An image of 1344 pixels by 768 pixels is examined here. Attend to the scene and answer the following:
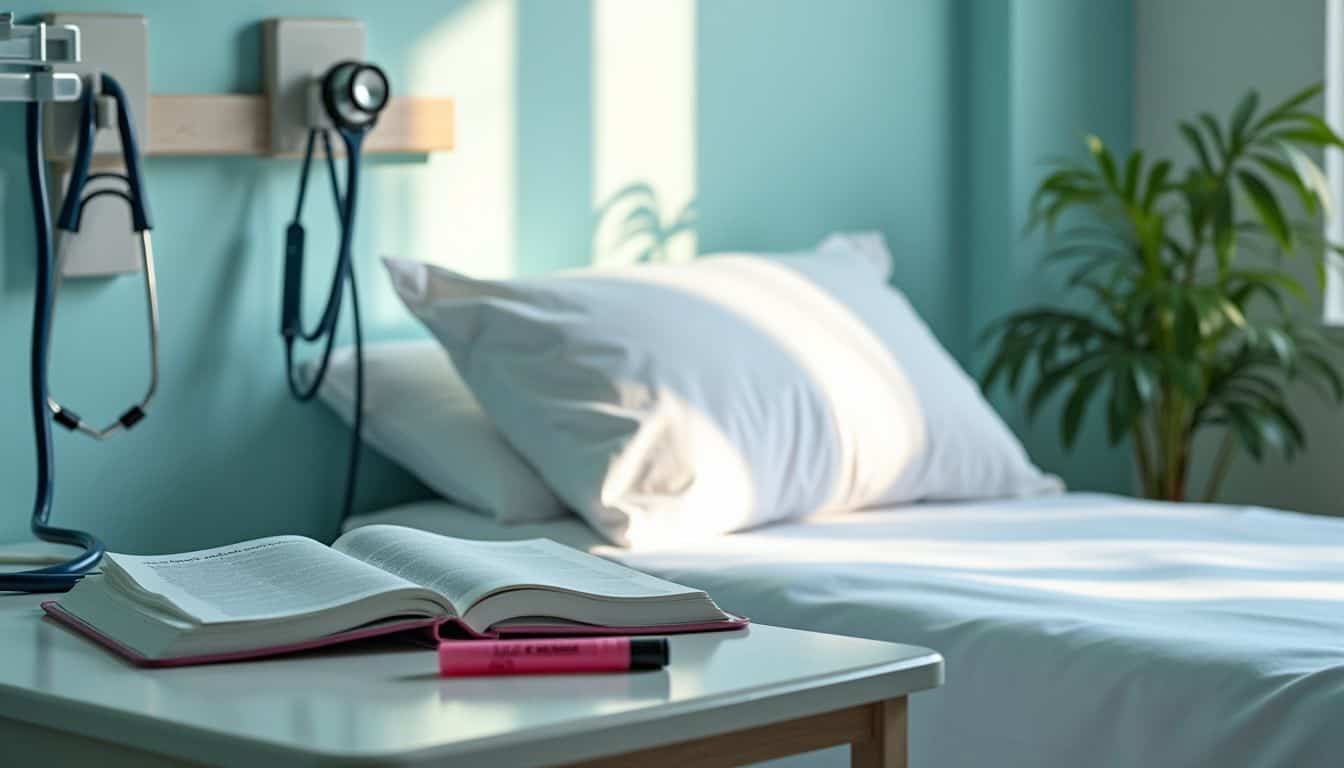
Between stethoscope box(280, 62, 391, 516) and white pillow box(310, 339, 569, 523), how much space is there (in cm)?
2

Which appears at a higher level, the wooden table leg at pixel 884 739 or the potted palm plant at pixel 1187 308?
the potted palm plant at pixel 1187 308

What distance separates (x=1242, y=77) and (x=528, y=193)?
1.47 metres

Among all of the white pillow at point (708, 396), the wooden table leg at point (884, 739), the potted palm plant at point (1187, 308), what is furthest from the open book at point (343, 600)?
the potted palm plant at point (1187, 308)

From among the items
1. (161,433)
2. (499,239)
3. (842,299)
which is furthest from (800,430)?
(161,433)

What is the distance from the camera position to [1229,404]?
2955mm

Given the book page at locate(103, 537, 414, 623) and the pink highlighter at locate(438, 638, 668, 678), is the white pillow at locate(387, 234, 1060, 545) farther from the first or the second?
the pink highlighter at locate(438, 638, 668, 678)

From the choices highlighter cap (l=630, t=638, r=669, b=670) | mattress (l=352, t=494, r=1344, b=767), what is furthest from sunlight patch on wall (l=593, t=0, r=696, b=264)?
highlighter cap (l=630, t=638, r=669, b=670)

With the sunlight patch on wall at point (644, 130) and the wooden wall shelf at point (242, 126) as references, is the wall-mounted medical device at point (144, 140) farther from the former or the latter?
the sunlight patch on wall at point (644, 130)

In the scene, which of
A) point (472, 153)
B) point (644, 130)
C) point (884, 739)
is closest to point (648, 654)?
point (884, 739)

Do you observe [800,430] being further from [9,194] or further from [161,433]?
[9,194]

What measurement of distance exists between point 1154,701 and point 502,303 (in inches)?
39.3

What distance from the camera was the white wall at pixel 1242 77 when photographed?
3154 mm

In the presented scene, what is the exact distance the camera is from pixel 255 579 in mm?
1254

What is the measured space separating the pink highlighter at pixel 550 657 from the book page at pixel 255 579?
0.28 ft
